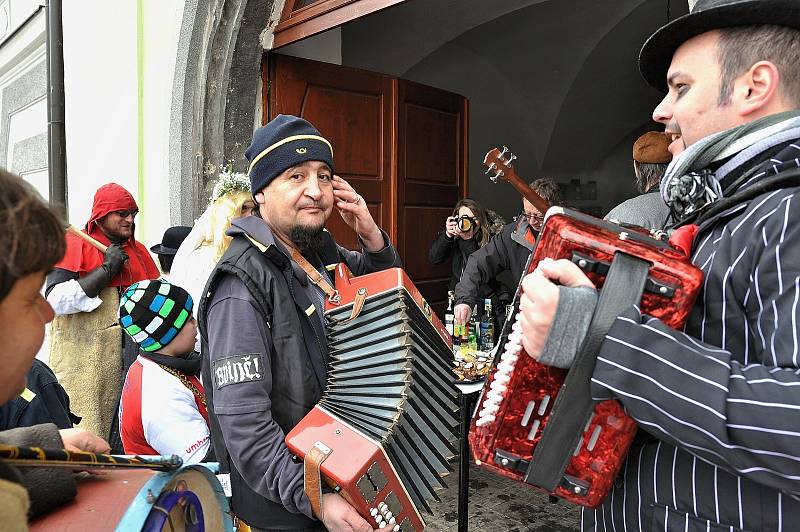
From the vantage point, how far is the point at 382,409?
5.19 ft

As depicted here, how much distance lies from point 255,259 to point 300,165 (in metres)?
0.38

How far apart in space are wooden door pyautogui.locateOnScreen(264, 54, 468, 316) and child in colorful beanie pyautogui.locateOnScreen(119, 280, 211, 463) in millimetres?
2406

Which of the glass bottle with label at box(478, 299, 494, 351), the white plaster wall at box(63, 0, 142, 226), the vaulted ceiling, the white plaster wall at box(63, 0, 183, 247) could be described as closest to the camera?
the glass bottle with label at box(478, 299, 494, 351)

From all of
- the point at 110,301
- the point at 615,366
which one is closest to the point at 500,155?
the point at 615,366

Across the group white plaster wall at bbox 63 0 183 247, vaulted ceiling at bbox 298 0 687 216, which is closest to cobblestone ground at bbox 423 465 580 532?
white plaster wall at bbox 63 0 183 247

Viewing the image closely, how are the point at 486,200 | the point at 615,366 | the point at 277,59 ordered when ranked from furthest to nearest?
the point at 486,200 → the point at 277,59 → the point at 615,366

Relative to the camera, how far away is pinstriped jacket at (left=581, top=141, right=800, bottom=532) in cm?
87

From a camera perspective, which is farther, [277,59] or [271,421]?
[277,59]

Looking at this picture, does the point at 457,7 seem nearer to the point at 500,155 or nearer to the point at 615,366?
the point at 500,155

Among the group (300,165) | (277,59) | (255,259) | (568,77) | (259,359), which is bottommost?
(259,359)

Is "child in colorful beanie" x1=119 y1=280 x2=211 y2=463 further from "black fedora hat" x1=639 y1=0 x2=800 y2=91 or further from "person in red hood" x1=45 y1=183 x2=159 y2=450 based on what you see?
"black fedora hat" x1=639 y1=0 x2=800 y2=91

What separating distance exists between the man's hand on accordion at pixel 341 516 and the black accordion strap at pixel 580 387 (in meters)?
0.52

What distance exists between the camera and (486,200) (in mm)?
8820

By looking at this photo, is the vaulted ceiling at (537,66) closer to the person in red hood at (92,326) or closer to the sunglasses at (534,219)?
the sunglasses at (534,219)
